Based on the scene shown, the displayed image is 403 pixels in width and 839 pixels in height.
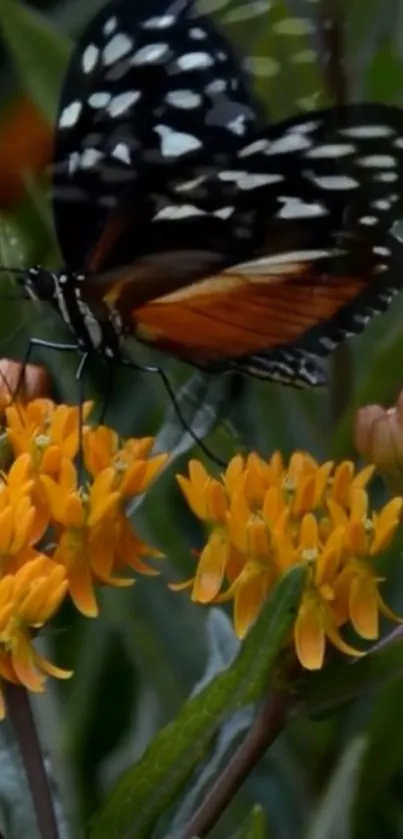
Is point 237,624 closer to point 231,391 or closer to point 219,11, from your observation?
point 231,391

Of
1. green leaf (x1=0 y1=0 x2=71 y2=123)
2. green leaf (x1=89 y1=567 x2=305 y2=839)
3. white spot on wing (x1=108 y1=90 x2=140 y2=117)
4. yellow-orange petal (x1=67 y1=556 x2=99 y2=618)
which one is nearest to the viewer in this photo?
green leaf (x1=89 y1=567 x2=305 y2=839)

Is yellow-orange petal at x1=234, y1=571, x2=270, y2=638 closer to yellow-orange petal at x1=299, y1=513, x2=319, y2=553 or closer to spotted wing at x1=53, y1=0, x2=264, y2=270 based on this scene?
yellow-orange petal at x1=299, y1=513, x2=319, y2=553

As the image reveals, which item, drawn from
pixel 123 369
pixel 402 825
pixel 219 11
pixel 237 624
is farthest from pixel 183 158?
pixel 402 825

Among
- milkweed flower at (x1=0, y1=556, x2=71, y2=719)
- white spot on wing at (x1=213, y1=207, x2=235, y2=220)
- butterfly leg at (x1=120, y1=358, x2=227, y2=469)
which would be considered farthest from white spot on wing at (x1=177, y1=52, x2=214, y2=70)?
milkweed flower at (x1=0, y1=556, x2=71, y2=719)

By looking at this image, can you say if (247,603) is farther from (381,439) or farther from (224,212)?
(224,212)

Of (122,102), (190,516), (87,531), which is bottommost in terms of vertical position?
(190,516)

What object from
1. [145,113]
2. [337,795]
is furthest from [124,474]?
[145,113]
